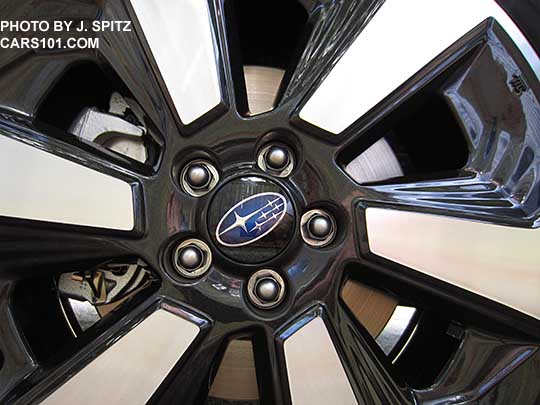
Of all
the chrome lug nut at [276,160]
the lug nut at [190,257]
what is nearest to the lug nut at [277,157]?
the chrome lug nut at [276,160]

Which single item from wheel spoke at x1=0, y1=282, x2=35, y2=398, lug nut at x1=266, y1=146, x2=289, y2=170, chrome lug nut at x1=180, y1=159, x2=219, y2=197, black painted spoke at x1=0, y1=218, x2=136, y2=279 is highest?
lug nut at x1=266, y1=146, x2=289, y2=170

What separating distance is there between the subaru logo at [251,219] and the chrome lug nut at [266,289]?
34 millimetres

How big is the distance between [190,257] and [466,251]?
0.80 feet

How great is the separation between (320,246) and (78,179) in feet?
0.73

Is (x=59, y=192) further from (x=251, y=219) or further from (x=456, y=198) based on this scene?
(x=456, y=198)

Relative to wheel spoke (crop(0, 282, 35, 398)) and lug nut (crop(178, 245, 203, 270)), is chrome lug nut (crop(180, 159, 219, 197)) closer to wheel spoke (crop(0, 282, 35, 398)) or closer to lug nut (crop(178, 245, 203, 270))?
lug nut (crop(178, 245, 203, 270))

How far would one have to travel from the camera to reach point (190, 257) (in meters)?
0.60

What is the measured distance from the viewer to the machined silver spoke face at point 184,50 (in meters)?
0.58

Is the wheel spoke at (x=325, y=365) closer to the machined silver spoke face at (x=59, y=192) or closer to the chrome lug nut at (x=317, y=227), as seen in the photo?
the chrome lug nut at (x=317, y=227)

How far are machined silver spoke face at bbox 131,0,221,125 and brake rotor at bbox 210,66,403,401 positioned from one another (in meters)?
0.08

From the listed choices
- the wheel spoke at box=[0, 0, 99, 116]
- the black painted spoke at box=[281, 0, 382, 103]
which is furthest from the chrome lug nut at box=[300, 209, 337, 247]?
the wheel spoke at box=[0, 0, 99, 116]

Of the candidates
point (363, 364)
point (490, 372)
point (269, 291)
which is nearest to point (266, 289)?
point (269, 291)

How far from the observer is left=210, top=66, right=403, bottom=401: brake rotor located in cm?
66

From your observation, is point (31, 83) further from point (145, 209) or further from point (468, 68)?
point (468, 68)
